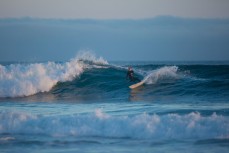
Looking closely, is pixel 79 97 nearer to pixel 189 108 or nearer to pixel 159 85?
pixel 159 85

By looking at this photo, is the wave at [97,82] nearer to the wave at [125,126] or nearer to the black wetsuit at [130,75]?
the black wetsuit at [130,75]

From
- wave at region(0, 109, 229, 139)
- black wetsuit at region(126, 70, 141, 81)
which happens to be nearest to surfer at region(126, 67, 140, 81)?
black wetsuit at region(126, 70, 141, 81)

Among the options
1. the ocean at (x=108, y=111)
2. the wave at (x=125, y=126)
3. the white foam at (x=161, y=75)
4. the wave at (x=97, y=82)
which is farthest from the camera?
the white foam at (x=161, y=75)

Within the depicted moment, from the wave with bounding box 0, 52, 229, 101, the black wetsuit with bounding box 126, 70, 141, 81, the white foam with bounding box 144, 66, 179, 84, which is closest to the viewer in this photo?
the wave with bounding box 0, 52, 229, 101

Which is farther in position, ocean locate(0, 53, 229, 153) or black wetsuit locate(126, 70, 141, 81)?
black wetsuit locate(126, 70, 141, 81)

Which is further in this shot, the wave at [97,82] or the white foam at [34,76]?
the white foam at [34,76]

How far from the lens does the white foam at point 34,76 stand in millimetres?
22344

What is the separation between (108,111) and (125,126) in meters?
2.84

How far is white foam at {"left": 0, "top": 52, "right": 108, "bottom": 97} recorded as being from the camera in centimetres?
2234

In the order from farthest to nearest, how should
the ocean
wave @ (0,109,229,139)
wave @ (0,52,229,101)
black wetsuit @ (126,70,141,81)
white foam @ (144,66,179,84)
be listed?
white foam @ (144,66,179,84) < black wetsuit @ (126,70,141,81) < wave @ (0,52,229,101) < wave @ (0,109,229,139) < the ocean

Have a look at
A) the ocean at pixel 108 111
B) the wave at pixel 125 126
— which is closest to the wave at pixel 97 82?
the ocean at pixel 108 111

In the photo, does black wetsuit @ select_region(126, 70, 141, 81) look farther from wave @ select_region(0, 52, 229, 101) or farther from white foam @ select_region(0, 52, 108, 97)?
white foam @ select_region(0, 52, 108, 97)

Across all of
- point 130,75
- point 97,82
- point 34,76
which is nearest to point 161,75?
point 130,75

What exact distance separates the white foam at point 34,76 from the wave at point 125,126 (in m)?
9.29
